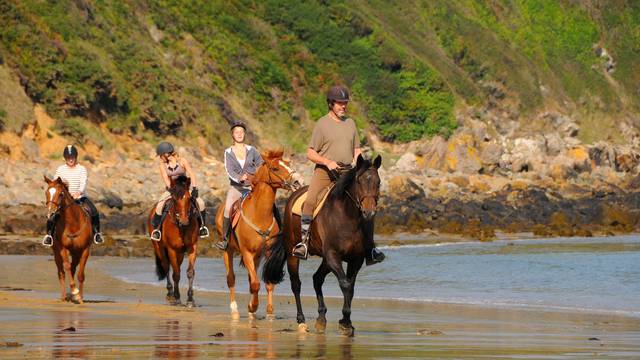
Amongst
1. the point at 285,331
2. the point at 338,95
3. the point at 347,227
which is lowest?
the point at 285,331

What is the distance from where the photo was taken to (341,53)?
73.7 metres

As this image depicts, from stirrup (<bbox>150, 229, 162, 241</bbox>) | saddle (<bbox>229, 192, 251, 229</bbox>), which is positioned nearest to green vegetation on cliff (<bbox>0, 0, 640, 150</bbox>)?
stirrup (<bbox>150, 229, 162, 241</bbox>)

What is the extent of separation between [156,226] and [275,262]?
3802 millimetres

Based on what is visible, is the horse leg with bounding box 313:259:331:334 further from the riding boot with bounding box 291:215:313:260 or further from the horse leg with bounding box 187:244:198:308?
the horse leg with bounding box 187:244:198:308

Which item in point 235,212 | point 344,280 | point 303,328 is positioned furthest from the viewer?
point 235,212

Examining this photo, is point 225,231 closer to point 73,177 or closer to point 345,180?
point 73,177

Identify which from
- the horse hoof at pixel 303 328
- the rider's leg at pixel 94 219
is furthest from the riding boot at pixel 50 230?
→ the horse hoof at pixel 303 328

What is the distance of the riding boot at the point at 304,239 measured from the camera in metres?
14.5

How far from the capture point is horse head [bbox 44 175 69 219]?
18.3 metres

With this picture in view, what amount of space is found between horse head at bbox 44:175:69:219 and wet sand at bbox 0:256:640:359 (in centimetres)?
123

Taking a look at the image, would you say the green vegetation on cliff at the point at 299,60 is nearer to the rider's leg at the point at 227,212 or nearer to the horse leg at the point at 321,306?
the rider's leg at the point at 227,212

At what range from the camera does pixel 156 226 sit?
19.2 meters

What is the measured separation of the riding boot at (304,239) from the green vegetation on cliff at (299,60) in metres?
33.9

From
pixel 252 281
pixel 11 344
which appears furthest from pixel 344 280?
pixel 11 344
